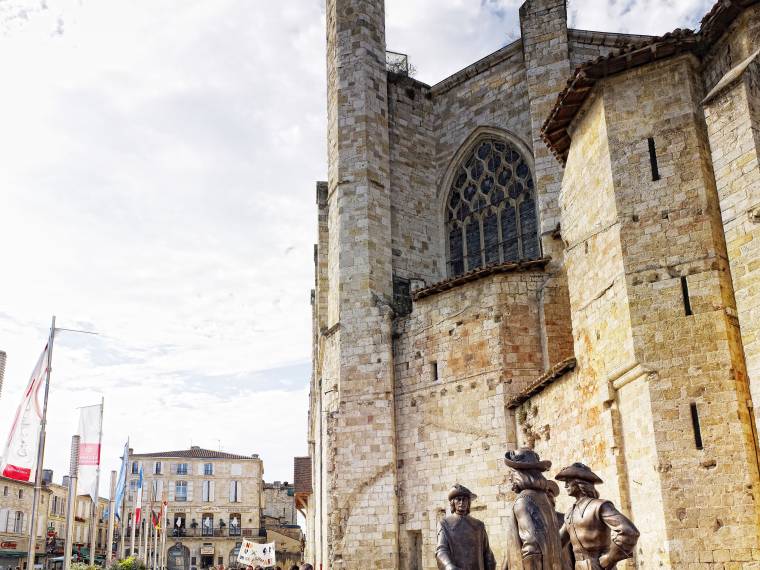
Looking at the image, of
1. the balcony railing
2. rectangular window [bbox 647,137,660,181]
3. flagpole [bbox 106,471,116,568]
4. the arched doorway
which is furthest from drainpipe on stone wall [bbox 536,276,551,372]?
the balcony railing

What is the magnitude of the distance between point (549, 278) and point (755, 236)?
7.15 m

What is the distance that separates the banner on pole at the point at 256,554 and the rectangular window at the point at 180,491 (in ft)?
150

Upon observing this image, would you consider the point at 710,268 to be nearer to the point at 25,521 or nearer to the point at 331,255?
the point at 331,255

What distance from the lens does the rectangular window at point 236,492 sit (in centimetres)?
6838

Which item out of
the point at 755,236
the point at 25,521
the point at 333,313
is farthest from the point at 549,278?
the point at 25,521

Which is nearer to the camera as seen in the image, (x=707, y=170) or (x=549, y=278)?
(x=707, y=170)

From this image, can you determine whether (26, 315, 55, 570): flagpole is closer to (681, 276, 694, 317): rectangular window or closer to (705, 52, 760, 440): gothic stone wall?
(681, 276, 694, 317): rectangular window

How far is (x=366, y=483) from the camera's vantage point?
17.5 m

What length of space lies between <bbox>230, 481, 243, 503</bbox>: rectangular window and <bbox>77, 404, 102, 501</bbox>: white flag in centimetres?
5151

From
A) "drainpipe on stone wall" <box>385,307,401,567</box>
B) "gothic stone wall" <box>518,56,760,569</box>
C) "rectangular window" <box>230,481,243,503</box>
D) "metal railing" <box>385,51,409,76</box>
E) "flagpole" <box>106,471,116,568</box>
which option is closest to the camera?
"gothic stone wall" <box>518,56,760,569</box>

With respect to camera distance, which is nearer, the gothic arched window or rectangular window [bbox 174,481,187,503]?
the gothic arched window

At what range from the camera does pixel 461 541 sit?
6.37 m

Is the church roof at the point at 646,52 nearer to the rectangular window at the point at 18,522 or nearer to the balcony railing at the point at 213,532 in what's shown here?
the rectangular window at the point at 18,522

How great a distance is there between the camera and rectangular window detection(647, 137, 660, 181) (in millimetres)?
11562
